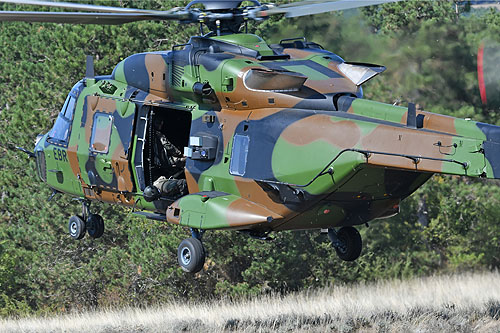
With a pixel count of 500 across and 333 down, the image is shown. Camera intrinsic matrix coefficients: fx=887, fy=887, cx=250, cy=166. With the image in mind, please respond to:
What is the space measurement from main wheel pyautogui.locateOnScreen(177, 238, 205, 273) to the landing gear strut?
241 cm

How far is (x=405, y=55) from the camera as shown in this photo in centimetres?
2542

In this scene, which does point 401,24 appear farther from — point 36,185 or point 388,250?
point 36,185

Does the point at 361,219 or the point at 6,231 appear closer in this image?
the point at 361,219

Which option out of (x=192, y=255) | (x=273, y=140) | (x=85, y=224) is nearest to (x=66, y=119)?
(x=85, y=224)

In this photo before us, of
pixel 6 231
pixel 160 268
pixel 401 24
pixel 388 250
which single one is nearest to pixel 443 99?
pixel 401 24

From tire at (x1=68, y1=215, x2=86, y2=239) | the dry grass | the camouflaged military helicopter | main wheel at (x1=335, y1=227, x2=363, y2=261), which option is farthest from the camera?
tire at (x1=68, y1=215, x2=86, y2=239)

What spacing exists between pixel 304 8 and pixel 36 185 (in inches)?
1002

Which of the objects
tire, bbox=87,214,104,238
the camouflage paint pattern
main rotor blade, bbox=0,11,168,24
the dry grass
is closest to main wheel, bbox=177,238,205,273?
the camouflage paint pattern

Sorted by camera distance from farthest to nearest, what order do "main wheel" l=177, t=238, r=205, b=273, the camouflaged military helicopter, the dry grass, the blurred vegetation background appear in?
1. the blurred vegetation background
2. the dry grass
3. "main wheel" l=177, t=238, r=205, b=273
4. the camouflaged military helicopter

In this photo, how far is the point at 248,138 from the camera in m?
13.3

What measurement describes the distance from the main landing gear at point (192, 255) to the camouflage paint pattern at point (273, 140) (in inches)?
18.0

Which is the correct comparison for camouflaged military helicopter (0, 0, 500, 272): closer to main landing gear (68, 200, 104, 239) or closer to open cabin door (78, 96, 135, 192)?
open cabin door (78, 96, 135, 192)

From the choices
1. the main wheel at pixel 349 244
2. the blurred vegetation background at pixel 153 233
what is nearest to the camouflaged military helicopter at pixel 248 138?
the main wheel at pixel 349 244

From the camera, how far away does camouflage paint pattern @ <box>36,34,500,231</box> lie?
11.6 metres
